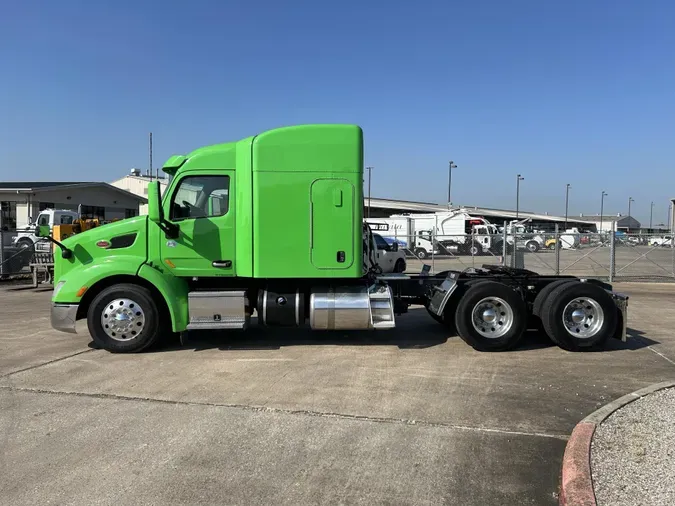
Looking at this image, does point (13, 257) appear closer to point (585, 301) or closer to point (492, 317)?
point (492, 317)

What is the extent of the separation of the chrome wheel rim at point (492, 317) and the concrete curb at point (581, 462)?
2.53 meters

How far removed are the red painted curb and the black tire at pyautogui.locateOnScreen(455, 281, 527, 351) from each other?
10.4ft

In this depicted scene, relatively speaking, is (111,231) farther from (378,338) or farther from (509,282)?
(509,282)

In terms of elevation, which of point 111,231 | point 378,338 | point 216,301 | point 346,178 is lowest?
point 378,338

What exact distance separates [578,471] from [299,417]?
97.9 inches

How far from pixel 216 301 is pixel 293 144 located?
8.30 feet

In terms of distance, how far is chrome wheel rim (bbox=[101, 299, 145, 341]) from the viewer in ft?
24.1

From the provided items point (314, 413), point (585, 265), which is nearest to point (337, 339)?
point (314, 413)

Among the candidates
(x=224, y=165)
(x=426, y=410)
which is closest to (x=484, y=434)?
(x=426, y=410)

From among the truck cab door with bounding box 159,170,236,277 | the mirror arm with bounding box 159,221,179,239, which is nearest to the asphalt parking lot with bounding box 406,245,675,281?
the truck cab door with bounding box 159,170,236,277

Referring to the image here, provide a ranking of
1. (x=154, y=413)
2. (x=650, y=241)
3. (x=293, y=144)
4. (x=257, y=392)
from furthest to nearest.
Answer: (x=650, y=241) → (x=293, y=144) → (x=257, y=392) → (x=154, y=413)

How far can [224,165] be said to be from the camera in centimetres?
751

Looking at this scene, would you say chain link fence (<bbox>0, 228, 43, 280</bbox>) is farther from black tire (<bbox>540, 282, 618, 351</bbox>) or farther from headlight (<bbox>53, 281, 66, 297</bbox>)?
black tire (<bbox>540, 282, 618, 351</bbox>)

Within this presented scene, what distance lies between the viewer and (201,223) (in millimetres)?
7566
